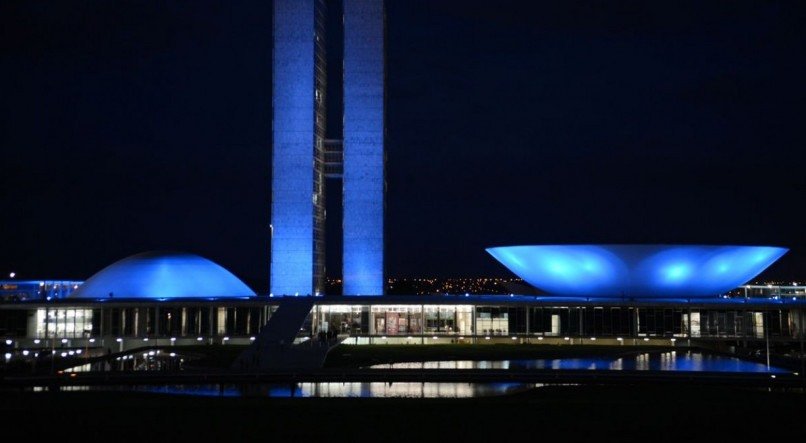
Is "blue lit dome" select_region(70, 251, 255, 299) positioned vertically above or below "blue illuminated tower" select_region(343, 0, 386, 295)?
below

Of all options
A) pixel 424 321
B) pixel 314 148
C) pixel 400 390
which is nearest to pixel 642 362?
pixel 400 390

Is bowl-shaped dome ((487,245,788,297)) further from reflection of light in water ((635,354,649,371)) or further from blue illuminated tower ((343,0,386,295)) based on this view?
blue illuminated tower ((343,0,386,295))

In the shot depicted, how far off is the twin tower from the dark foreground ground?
37242mm

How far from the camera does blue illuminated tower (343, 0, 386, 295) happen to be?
62.7 m

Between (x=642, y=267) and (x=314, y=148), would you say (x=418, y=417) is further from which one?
(x=314, y=148)

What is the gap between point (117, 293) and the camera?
53250mm

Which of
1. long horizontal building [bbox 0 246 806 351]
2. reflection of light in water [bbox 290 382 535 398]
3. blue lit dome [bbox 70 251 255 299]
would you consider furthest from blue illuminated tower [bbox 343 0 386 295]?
reflection of light in water [bbox 290 382 535 398]

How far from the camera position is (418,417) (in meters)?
20.8

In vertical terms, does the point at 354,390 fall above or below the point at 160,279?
below

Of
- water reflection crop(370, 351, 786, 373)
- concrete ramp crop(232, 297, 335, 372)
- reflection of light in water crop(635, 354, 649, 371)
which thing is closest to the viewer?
water reflection crop(370, 351, 786, 373)

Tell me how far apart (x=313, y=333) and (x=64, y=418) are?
28761 millimetres

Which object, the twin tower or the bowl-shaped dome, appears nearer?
the bowl-shaped dome

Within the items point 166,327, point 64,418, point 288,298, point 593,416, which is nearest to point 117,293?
point 166,327

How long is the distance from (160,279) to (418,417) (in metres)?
36.3
